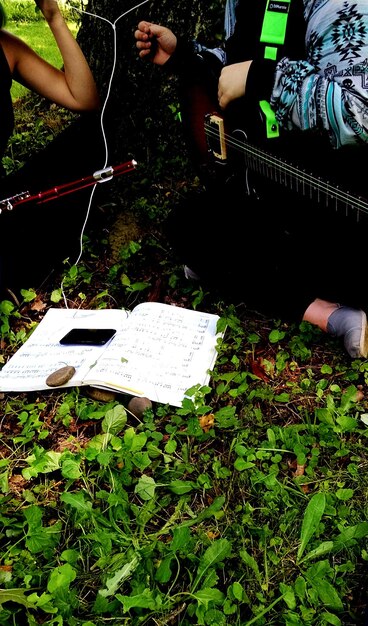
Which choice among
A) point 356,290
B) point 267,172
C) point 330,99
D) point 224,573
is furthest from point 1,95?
point 224,573

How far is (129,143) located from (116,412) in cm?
202

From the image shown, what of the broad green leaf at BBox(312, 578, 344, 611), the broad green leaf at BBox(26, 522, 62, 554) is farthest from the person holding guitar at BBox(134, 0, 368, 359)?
the broad green leaf at BBox(26, 522, 62, 554)

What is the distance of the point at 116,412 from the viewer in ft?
7.22

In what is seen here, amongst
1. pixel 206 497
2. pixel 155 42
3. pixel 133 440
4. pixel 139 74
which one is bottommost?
pixel 206 497

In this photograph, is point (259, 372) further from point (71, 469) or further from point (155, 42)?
point (155, 42)

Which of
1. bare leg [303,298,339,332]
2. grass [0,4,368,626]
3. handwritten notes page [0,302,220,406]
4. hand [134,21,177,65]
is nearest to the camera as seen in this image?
grass [0,4,368,626]

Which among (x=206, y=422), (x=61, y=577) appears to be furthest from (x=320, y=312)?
(x=61, y=577)

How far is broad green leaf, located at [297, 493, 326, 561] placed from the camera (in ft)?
5.69

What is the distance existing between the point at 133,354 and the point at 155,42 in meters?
1.59

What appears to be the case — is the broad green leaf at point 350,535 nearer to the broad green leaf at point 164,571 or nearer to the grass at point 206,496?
the grass at point 206,496

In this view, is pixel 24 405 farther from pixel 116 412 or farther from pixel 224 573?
pixel 224 573

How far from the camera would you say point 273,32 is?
2.25 meters

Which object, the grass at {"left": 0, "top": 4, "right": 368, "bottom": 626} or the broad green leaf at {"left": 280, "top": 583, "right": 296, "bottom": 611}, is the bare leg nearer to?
the grass at {"left": 0, "top": 4, "right": 368, "bottom": 626}

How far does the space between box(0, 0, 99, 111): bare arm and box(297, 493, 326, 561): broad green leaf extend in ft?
7.73
